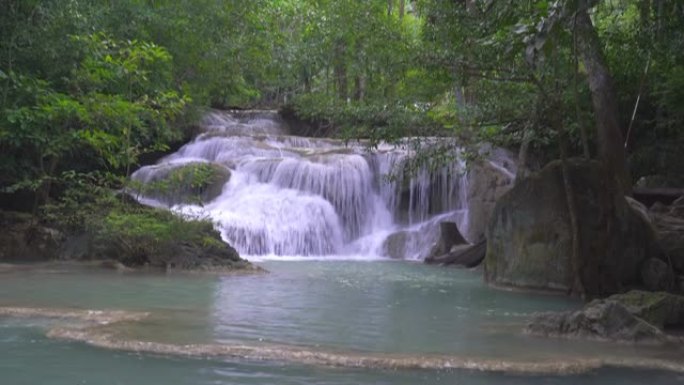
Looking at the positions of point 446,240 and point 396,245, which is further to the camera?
point 396,245

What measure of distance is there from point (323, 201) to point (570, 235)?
10055 mm

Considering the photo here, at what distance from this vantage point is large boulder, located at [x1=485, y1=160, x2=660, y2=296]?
11641 mm

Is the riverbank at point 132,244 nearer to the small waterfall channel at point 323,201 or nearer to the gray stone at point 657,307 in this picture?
the small waterfall channel at point 323,201

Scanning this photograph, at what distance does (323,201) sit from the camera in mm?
21078

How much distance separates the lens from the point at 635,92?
1537 centimetres

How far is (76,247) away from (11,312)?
7.31 m

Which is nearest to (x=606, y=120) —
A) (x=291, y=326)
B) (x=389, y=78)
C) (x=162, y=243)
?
(x=389, y=78)

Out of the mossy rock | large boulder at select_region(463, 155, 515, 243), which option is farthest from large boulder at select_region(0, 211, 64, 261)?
large boulder at select_region(463, 155, 515, 243)

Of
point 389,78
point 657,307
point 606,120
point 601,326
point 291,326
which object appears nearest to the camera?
point 601,326

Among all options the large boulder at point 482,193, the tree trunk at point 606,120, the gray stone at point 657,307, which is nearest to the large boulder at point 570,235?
the tree trunk at point 606,120

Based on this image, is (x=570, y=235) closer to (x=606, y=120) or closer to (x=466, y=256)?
(x=606, y=120)

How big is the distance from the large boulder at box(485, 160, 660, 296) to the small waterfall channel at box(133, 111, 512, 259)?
689cm

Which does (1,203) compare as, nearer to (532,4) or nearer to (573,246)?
(573,246)

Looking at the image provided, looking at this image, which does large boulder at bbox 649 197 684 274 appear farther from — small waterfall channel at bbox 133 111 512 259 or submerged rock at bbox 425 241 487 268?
small waterfall channel at bbox 133 111 512 259
